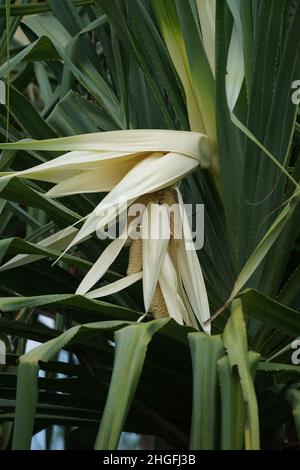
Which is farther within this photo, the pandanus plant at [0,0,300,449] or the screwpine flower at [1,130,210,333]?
the screwpine flower at [1,130,210,333]

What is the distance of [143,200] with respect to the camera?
1296mm

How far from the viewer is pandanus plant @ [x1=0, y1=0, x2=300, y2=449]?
113 cm

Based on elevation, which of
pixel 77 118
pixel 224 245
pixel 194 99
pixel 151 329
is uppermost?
pixel 77 118

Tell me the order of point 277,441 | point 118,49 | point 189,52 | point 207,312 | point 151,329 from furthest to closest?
point 118,49 < point 277,441 < point 189,52 < point 207,312 < point 151,329

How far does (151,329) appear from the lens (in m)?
1.09

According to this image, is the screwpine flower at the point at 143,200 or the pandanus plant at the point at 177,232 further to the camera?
the screwpine flower at the point at 143,200

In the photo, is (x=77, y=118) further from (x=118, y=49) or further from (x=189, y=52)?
(x=189, y=52)

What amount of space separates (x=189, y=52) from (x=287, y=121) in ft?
0.53

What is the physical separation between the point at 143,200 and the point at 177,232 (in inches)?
2.4

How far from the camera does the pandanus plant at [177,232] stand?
1.13 m

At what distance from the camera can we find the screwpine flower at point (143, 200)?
4.07ft

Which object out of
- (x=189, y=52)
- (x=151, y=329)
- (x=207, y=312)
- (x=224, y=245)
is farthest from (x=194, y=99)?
(x=151, y=329)

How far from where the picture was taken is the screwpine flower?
1240mm

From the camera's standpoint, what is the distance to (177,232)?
128cm
